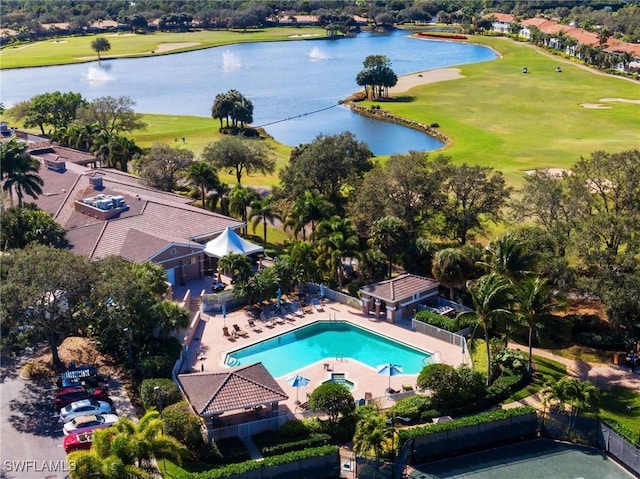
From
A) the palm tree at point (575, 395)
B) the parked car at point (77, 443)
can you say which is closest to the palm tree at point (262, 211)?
the parked car at point (77, 443)

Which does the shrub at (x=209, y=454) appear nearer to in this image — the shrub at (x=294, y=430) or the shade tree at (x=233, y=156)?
the shrub at (x=294, y=430)

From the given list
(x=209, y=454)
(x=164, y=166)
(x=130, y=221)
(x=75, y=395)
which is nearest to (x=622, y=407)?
(x=209, y=454)

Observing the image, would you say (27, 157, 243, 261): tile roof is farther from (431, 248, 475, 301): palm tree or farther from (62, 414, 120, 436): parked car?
(431, 248, 475, 301): palm tree

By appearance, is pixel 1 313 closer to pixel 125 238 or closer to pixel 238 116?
pixel 125 238

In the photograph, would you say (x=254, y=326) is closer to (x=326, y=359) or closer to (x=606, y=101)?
(x=326, y=359)

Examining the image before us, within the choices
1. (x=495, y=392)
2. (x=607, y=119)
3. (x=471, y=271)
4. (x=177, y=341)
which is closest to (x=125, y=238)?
(x=177, y=341)

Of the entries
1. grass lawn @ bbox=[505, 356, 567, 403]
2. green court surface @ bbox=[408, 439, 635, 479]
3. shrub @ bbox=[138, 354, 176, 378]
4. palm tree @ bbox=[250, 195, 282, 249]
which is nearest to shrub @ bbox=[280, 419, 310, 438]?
green court surface @ bbox=[408, 439, 635, 479]
